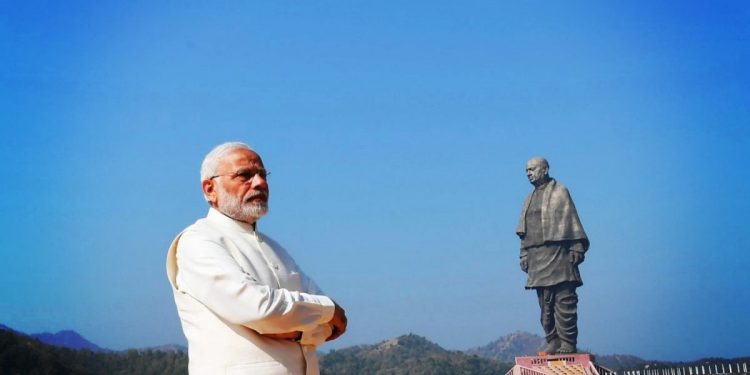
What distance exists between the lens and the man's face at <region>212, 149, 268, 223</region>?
2301 millimetres

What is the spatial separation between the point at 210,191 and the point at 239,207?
10 cm

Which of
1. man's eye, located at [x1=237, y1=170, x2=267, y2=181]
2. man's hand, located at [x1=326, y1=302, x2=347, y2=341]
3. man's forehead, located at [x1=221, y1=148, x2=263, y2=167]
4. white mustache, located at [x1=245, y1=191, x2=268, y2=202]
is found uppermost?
man's forehead, located at [x1=221, y1=148, x2=263, y2=167]

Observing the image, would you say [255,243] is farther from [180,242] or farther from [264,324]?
[264,324]

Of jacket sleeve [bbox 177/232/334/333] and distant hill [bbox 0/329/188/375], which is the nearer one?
jacket sleeve [bbox 177/232/334/333]

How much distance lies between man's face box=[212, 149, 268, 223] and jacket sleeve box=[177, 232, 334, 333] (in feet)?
0.47

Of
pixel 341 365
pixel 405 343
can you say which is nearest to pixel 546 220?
pixel 341 365

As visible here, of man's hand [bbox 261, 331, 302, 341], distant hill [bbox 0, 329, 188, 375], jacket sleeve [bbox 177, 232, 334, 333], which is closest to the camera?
jacket sleeve [bbox 177, 232, 334, 333]

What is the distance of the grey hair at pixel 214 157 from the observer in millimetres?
A: 2320

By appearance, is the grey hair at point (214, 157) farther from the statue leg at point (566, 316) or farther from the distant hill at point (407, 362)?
the distant hill at point (407, 362)

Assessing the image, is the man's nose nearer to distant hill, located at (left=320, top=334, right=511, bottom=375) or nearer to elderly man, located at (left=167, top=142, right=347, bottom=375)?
elderly man, located at (left=167, top=142, right=347, bottom=375)

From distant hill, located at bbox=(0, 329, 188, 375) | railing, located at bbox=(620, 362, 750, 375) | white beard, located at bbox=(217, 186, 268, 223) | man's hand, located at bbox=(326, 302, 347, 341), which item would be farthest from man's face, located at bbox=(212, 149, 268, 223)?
railing, located at bbox=(620, 362, 750, 375)

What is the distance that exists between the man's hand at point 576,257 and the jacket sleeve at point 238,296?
2114cm

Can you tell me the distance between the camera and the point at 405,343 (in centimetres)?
6450

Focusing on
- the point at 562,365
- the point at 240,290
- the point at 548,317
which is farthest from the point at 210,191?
the point at 548,317
